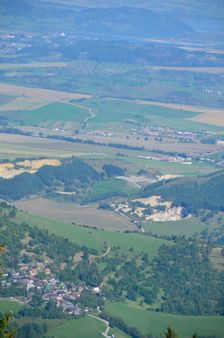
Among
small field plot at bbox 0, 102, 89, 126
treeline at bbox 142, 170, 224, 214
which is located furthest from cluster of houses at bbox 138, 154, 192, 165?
small field plot at bbox 0, 102, 89, 126

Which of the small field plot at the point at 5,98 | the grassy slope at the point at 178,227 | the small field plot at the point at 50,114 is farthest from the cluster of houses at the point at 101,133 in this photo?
the grassy slope at the point at 178,227

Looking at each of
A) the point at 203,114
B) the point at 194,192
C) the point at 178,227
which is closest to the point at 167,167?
the point at 194,192

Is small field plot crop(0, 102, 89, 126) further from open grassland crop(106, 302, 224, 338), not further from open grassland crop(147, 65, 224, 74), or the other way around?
open grassland crop(106, 302, 224, 338)

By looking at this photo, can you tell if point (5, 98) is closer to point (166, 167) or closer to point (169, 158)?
point (169, 158)

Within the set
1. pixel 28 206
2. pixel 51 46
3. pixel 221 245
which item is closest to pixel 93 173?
pixel 28 206

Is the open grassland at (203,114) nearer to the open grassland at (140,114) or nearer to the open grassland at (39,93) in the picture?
the open grassland at (140,114)

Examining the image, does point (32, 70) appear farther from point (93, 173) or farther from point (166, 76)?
point (93, 173)
